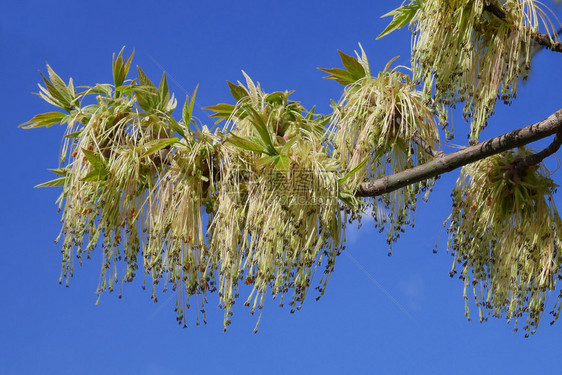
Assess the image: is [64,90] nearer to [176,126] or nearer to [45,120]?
[45,120]

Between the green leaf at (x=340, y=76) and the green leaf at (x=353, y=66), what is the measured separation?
2 cm

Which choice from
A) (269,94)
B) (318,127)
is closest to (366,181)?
(318,127)

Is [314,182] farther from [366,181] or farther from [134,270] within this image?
[134,270]

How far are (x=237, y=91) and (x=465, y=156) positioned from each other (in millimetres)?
1141

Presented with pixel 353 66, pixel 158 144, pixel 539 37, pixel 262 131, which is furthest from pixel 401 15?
pixel 158 144

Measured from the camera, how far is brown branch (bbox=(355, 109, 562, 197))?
2986mm

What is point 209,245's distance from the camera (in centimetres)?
311

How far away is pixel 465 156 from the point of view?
3090 millimetres

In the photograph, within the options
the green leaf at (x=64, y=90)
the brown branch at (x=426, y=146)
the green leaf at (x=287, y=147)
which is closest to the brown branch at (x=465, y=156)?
the brown branch at (x=426, y=146)

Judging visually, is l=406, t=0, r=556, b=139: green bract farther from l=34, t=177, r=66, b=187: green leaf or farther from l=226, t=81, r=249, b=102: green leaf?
l=34, t=177, r=66, b=187: green leaf

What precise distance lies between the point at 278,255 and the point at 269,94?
942 millimetres

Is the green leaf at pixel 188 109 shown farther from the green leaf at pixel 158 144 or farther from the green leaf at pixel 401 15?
the green leaf at pixel 401 15

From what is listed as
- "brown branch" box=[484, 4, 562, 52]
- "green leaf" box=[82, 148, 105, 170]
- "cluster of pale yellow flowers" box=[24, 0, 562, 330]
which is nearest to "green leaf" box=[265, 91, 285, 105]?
"cluster of pale yellow flowers" box=[24, 0, 562, 330]

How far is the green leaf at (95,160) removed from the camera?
308 cm
